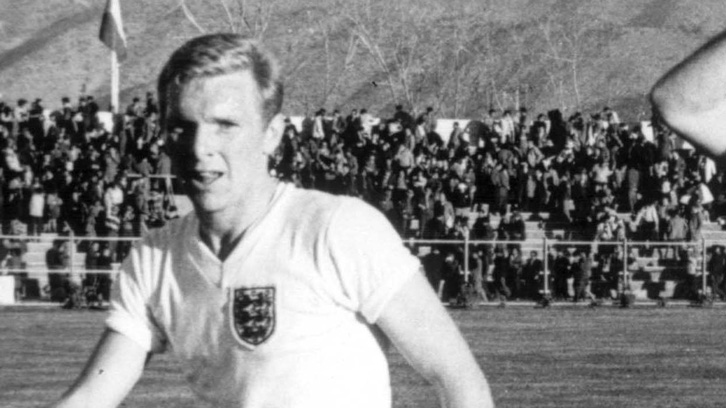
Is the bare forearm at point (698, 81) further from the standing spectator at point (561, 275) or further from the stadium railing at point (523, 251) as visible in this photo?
the standing spectator at point (561, 275)

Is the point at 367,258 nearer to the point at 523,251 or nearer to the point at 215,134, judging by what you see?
the point at 215,134

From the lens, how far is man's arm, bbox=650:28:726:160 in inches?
110

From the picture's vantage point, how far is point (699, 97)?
2.84 meters

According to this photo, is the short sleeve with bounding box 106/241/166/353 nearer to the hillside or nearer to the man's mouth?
the man's mouth

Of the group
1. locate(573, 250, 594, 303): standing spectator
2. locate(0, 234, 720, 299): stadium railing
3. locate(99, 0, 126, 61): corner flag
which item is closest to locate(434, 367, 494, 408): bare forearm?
locate(0, 234, 720, 299): stadium railing

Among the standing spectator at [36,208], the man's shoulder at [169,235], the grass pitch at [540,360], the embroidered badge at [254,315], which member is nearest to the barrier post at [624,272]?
the grass pitch at [540,360]

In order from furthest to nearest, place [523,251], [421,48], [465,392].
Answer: [421,48], [523,251], [465,392]

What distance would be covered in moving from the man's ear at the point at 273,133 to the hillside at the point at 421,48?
392 ft

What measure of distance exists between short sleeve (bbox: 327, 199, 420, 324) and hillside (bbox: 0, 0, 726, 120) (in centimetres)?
11958

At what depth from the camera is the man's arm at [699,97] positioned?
110 inches

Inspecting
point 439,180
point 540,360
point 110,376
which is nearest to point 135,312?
point 110,376

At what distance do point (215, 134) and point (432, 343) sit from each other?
685 millimetres

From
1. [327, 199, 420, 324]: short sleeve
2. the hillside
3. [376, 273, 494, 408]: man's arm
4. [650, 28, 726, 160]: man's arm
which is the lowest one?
[376, 273, 494, 408]: man's arm

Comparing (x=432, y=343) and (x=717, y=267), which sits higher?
(x=717, y=267)
